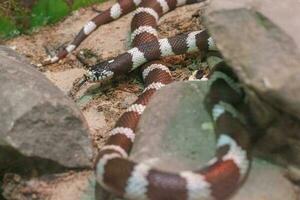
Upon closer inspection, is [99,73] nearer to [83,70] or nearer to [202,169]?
[83,70]

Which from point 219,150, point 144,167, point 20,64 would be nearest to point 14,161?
point 20,64

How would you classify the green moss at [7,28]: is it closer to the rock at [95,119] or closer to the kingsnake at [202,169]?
the rock at [95,119]

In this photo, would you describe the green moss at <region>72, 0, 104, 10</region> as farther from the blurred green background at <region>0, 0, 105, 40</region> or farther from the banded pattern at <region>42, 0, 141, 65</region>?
the banded pattern at <region>42, 0, 141, 65</region>

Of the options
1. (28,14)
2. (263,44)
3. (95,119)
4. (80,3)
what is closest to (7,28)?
(28,14)

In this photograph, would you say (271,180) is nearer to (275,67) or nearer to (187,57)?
(275,67)

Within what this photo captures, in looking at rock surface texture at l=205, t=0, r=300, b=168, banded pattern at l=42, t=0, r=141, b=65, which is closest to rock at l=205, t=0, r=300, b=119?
rock surface texture at l=205, t=0, r=300, b=168

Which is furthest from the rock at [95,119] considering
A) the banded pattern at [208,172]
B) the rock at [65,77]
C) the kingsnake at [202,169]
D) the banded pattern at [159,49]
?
the banded pattern at [208,172]
